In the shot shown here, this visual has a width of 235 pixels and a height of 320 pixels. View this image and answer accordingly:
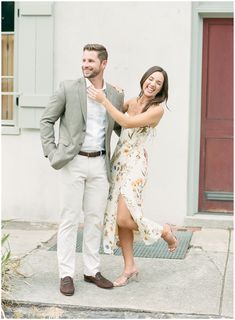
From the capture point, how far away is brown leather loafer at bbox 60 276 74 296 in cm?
473

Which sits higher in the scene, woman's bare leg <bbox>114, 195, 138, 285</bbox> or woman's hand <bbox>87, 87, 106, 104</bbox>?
woman's hand <bbox>87, 87, 106, 104</bbox>

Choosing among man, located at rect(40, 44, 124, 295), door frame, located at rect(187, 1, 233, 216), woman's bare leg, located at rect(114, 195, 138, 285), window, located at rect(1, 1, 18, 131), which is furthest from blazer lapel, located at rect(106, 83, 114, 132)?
window, located at rect(1, 1, 18, 131)

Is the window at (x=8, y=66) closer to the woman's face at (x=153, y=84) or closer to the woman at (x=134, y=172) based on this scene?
the woman at (x=134, y=172)

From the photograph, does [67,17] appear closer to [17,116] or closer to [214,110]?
[17,116]

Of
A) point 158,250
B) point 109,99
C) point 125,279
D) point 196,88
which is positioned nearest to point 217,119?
point 196,88

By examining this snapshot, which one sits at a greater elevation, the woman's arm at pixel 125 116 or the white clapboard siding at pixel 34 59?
the white clapboard siding at pixel 34 59

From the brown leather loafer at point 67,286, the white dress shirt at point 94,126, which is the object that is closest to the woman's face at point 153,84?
the white dress shirt at point 94,126

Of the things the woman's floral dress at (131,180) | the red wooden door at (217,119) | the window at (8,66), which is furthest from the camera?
the window at (8,66)

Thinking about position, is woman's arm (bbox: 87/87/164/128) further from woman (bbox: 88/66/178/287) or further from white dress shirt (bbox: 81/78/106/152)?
white dress shirt (bbox: 81/78/106/152)

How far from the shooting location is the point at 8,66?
7.46 metres

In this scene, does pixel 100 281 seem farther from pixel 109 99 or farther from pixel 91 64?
pixel 91 64

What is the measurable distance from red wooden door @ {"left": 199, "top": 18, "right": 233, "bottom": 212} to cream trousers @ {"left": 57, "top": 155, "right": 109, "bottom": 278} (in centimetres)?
264

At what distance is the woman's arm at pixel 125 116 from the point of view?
4613 millimetres

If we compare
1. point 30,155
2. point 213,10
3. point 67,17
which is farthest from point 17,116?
point 213,10
